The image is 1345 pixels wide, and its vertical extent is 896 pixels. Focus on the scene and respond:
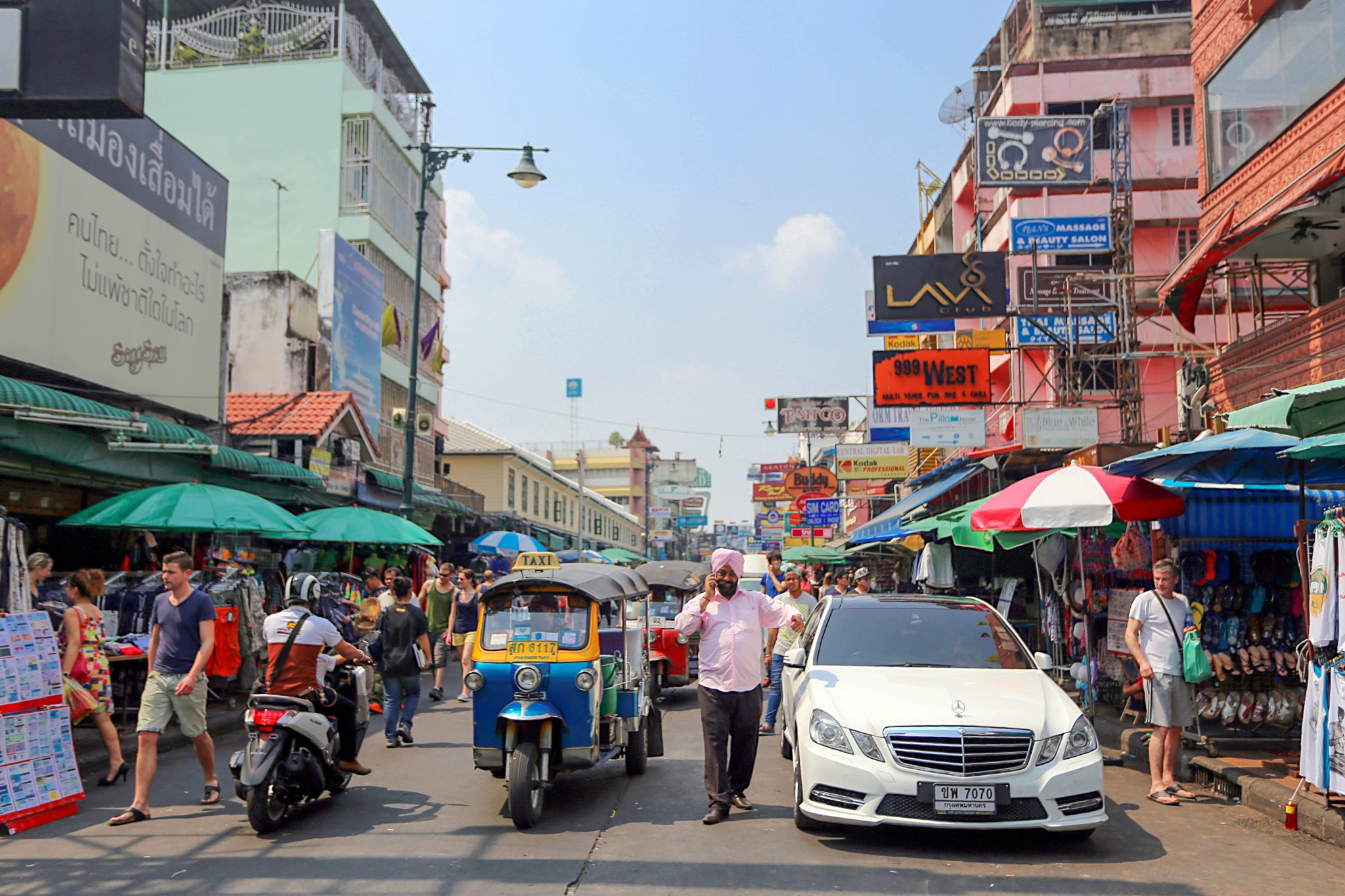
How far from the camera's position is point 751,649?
7977 mm

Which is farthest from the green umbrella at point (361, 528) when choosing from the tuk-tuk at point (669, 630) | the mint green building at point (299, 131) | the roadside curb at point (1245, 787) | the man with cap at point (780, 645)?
the mint green building at point (299, 131)

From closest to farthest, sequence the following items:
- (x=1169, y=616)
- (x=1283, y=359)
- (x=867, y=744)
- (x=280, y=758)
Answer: (x=867, y=744)
(x=280, y=758)
(x=1169, y=616)
(x=1283, y=359)

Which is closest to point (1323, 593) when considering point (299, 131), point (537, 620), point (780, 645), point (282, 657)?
point (537, 620)

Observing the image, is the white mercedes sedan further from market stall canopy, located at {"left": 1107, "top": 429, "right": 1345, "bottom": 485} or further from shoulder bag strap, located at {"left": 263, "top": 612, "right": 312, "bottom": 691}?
shoulder bag strap, located at {"left": 263, "top": 612, "right": 312, "bottom": 691}

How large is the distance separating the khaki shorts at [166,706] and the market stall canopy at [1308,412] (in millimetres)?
8168

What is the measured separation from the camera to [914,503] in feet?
78.3

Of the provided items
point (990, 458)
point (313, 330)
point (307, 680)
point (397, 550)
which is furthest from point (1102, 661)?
point (313, 330)

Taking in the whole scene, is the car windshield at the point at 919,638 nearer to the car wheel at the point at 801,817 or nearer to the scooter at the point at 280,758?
the car wheel at the point at 801,817

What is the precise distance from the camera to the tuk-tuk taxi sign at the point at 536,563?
363 inches

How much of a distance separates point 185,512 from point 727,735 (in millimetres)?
7744

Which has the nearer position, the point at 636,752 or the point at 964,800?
the point at 964,800

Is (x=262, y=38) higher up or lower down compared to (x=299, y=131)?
higher up

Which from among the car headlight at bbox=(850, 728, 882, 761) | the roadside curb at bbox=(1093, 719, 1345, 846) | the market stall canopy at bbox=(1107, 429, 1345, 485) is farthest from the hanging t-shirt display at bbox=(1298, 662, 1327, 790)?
the car headlight at bbox=(850, 728, 882, 761)

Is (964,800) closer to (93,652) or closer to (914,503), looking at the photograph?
(93,652)
